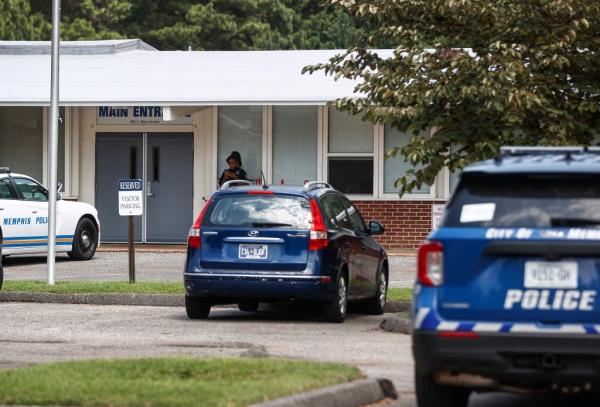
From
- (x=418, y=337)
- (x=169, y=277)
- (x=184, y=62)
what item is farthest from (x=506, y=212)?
(x=184, y=62)

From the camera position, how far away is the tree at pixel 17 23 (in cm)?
5334

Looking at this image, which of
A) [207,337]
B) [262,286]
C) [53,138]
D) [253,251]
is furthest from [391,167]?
[207,337]

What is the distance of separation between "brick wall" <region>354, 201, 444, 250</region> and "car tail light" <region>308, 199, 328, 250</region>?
44.0ft

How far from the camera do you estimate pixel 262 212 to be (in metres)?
16.0

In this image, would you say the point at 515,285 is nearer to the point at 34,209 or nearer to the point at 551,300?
the point at 551,300

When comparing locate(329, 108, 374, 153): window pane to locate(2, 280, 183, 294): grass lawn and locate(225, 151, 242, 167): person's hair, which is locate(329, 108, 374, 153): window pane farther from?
locate(2, 280, 183, 294): grass lawn

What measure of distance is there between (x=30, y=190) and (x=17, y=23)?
30.2m

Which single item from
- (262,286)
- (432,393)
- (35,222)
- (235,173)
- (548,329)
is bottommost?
(432,393)

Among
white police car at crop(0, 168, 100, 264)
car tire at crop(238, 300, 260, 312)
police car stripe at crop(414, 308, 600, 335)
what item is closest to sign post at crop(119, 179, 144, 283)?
car tire at crop(238, 300, 260, 312)

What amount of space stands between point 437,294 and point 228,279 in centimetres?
761

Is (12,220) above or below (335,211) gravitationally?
below

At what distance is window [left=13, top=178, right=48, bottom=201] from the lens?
25.0 metres

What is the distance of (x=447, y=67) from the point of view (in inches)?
637

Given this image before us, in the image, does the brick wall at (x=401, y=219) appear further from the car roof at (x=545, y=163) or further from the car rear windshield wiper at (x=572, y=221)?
the car rear windshield wiper at (x=572, y=221)
